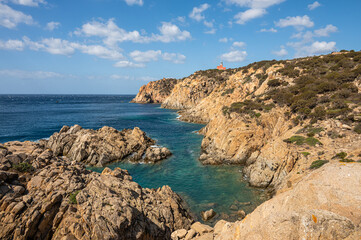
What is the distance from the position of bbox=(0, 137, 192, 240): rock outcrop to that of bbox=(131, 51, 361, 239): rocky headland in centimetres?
736

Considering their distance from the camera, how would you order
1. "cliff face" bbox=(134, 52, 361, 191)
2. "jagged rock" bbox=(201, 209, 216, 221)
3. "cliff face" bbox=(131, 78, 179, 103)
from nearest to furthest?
"jagged rock" bbox=(201, 209, 216, 221) → "cliff face" bbox=(134, 52, 361, 191) → "cliff face" bbox=(131, 78, 179, 103)

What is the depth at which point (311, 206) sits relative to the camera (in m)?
7.74

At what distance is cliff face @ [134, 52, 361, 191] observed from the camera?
2208 centimetres

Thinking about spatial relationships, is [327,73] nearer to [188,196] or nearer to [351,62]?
[351,62]

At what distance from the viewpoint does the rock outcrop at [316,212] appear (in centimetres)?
599

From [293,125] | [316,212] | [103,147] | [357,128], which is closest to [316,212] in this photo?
[316,212]

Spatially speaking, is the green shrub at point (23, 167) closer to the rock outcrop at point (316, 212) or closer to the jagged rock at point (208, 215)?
the rock outcrop at point (316, 212)

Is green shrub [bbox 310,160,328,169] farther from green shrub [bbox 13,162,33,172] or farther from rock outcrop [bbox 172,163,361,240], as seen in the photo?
green shrub [bbox 13,162,33,172]

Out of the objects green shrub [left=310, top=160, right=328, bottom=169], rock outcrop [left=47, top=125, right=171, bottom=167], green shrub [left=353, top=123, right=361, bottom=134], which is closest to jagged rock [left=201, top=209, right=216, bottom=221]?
green shrub [left=310, top=160, right=328, bottom=169]

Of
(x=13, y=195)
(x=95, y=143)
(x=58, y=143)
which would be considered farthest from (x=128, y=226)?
(x=58, y=143)

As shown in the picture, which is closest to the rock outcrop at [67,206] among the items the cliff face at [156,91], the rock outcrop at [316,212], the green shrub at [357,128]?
the rock outcrop at [316,212]

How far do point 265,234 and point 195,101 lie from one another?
107143 millimetres

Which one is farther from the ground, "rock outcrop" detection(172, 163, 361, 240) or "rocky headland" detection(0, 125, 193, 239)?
"rock outcrop" detection(172, 163, 361, 240)

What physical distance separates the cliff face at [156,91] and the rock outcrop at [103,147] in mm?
130453
